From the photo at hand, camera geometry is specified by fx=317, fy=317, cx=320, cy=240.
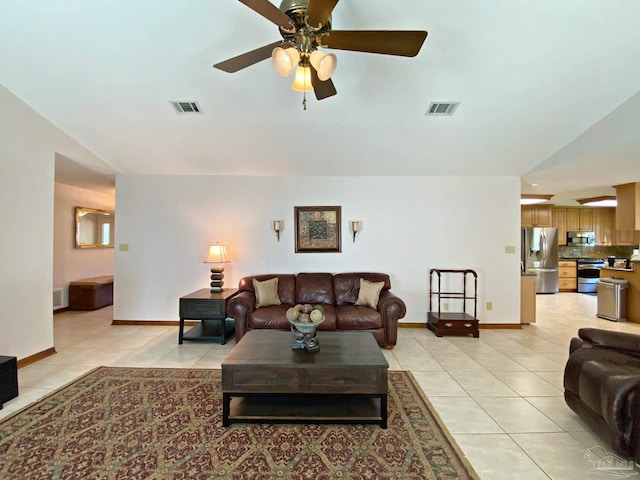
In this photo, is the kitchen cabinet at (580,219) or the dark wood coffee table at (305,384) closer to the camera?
the dark wood coffee table at (305,384)

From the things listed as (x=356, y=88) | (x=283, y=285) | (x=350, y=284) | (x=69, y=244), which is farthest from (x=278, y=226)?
→ (x=69, y=244)

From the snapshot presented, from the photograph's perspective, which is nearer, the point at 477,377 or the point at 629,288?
the point at 477,377

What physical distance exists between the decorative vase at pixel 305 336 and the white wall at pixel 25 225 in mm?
3004

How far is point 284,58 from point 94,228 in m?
6.89

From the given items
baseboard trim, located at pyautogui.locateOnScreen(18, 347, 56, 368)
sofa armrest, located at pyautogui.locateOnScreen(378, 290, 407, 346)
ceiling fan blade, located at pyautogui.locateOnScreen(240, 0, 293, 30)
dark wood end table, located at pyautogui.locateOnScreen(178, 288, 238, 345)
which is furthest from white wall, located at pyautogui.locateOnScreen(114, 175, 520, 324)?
ceiling fan blade, located at pyautogui.locateOnScreen(240, 0, 293, 30)

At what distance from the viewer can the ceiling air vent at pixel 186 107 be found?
3.40 m

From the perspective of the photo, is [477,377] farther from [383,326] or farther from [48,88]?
[48,88]

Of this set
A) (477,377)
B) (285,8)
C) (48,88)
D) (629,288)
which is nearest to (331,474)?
(477,377)

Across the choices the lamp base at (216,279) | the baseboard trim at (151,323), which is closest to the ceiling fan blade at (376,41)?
the lamp base at (216,279)

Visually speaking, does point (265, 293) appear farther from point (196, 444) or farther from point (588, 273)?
point (588, 273)

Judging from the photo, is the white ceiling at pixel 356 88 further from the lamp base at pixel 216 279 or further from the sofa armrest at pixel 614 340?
the sofa armrest at pixel 614 340

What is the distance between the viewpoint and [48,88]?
3.17 meters

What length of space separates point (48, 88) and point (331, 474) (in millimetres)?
4219

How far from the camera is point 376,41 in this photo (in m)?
1.84
